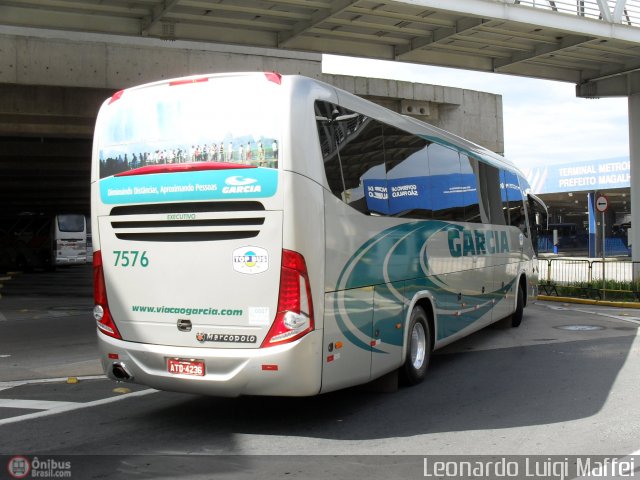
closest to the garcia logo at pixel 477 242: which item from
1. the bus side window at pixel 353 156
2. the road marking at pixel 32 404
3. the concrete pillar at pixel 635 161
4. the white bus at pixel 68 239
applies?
the bus side window at pixel 353 156

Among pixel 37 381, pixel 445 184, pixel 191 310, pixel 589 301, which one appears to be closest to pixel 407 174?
pixel 445 184

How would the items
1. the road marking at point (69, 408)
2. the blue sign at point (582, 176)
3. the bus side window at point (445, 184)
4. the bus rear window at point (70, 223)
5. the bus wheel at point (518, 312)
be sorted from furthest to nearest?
the blue sign at point (582, 176), the bus rear window at point (70, 223), the bus wheel at point (518, 312), the bus side window at point (445, 184), the road marking at point (69, 408)

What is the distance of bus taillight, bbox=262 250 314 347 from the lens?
6.12 metres

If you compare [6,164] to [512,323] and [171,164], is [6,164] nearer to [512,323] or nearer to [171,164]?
[512,323]

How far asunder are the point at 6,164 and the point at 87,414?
24.5m

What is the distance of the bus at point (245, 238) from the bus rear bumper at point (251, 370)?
0.01 meters

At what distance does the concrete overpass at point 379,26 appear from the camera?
15.2 meters

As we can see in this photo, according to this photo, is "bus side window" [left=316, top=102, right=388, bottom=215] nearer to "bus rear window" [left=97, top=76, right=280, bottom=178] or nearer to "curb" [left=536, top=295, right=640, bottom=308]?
"bus rear window" [left=97, top=76, right=280, bottom=178]

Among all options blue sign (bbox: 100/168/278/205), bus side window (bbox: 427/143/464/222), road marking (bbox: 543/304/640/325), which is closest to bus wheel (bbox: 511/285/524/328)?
road marking (bbox: 543/304/640/325)

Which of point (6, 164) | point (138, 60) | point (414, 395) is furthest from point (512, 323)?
point (6, 164)

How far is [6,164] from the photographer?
28828mm

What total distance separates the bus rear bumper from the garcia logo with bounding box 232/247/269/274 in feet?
2.39

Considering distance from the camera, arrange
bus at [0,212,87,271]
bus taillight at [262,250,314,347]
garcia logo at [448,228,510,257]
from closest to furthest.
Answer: bus taillight at [262,250,314,347] → garcia logo at [448,228,510,257] → bus at [0,212,87,271]

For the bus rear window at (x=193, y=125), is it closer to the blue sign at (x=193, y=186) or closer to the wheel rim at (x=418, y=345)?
the blue sign at (x=193, y=186)
